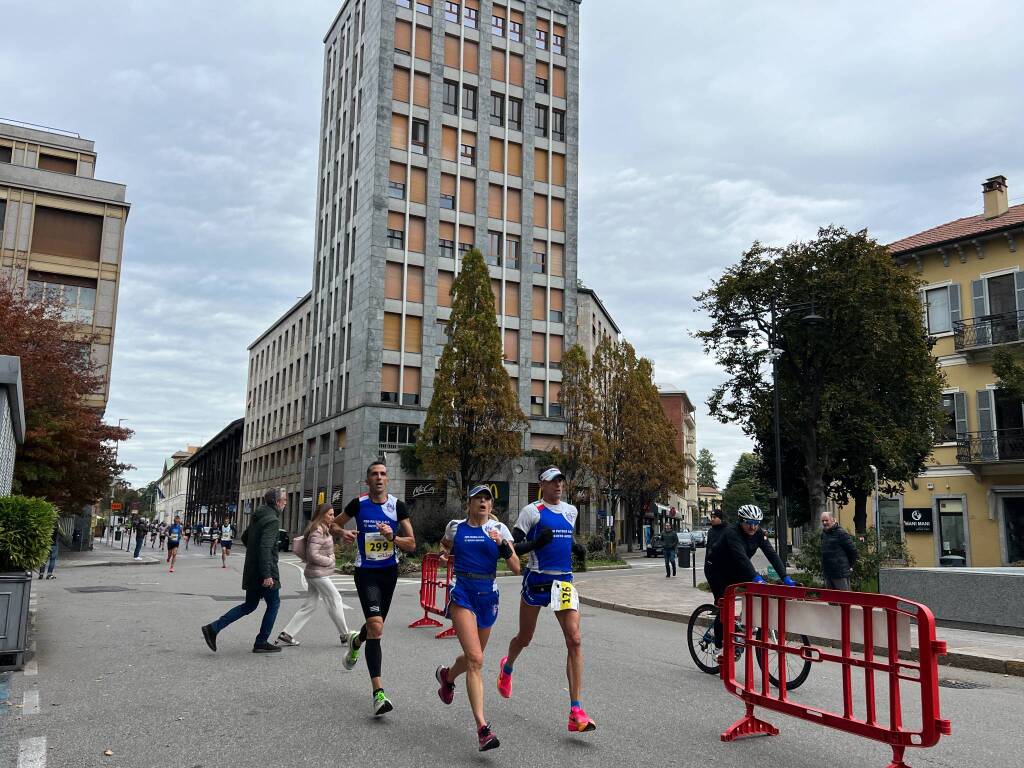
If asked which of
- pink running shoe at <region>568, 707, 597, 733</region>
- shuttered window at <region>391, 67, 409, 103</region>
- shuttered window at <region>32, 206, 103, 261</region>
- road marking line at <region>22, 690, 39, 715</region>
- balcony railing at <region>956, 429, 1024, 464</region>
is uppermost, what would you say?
shuttered window at <region>391, 67, 409, 103</region>

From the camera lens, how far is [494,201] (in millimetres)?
50500

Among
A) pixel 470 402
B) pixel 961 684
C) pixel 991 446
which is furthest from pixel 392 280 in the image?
pixel 961 684

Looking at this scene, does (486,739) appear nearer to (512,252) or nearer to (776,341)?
(776,341)

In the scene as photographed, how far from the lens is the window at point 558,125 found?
174ft

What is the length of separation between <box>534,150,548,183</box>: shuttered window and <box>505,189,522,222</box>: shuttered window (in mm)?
1965

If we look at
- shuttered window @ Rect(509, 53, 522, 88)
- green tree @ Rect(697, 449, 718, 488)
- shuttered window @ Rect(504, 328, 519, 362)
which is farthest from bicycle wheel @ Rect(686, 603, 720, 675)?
green tree @ Rect(697, 449, 718, 488)

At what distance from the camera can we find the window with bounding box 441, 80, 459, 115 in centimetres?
4988

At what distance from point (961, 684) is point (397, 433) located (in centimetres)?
3890

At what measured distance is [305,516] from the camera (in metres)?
55.8

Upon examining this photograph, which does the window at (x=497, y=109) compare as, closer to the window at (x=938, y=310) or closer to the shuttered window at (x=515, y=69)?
the shuttered window at (x=515, y=69)

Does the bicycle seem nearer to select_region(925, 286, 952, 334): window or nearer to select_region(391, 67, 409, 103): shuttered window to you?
select_region(925, 286, 952, 334): window

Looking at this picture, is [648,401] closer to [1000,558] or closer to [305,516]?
[1000,558]

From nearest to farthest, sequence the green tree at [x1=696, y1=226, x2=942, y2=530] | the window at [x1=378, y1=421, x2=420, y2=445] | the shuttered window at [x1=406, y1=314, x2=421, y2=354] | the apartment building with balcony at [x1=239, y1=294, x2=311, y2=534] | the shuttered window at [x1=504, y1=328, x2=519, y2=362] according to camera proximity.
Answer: the green tree at [x1=696, y1=226, x2=942, y2=530] → the window at [x1=378, y1=421, x2=420, y2=445] → the shuttered window at [x1=406, y1=314, x2=421, y2=354] → the shuttered window at [x1=504, y1=328, x2=519, y2=362] → the apartment building with balcony at [x1=239, y1=294, x2=311, y2=534]

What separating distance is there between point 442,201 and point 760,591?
44513mm
